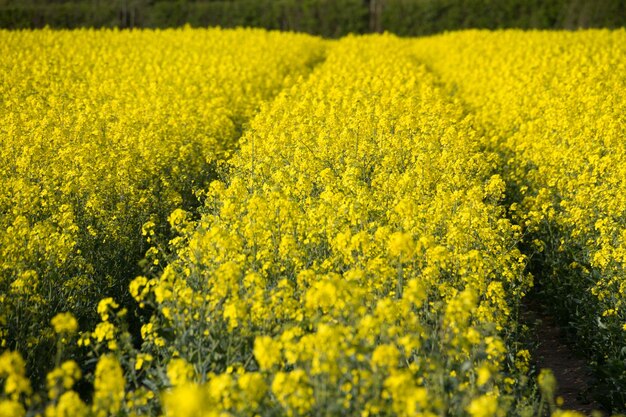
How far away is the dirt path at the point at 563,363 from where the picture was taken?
6344 millimetres

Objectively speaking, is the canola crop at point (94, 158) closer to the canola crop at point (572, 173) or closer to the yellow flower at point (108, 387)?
the yellow flower at point (108, 387)

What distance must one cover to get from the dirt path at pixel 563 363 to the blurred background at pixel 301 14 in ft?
86.1

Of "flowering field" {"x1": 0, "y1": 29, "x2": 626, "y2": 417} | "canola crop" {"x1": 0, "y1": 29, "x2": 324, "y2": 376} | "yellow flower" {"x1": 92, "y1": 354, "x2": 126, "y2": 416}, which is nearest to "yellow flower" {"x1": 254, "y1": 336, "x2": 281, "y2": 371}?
"flowering field" {"x1": 0, "y1": 29, "x2": 626, "y2": 417}

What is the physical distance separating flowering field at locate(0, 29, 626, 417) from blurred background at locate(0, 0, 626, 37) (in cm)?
1880

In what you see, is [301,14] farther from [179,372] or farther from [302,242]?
[179,372]

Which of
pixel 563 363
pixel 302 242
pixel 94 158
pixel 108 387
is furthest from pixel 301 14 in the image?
pixel 108 387

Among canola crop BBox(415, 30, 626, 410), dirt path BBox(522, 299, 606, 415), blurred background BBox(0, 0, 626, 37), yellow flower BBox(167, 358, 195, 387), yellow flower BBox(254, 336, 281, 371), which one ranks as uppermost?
yellow flower BBox(254, 336, 281, 371)

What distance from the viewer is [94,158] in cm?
873

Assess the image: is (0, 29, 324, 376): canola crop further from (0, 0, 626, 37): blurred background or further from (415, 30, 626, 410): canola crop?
(0, 0, 626, 37): blurred background

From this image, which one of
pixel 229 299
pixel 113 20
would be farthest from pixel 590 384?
pixel 113 20

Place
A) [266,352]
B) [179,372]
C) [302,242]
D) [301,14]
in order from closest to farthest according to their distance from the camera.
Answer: [266,352] < [179,372] < [302,242] < [301,14]

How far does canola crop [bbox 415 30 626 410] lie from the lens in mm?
6473

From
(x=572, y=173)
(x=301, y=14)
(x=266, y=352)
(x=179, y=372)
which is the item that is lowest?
(x=301, y=14)

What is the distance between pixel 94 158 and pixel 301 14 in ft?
91.6
